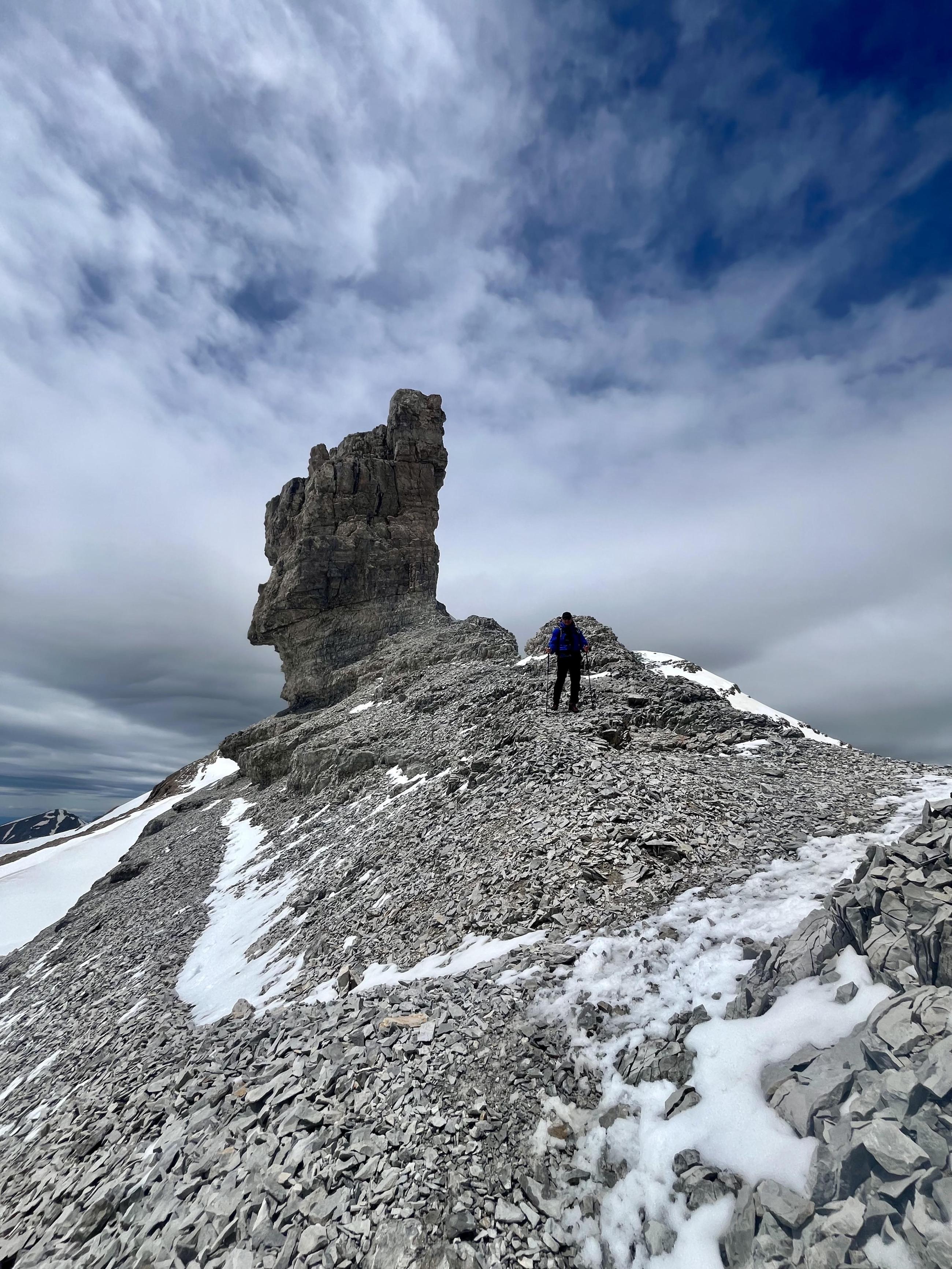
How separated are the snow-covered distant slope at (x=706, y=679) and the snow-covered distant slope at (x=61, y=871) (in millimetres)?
43177

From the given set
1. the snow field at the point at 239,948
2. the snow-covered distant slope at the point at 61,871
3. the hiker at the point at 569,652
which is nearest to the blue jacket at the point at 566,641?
the hiker at the point at 569,652

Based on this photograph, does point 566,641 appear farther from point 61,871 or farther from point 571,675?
point 61,871

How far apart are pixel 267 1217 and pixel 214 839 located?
31176 mm

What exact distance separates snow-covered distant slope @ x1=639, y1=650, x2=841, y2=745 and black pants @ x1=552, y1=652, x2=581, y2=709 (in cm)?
722

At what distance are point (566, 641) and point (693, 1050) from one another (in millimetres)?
13003

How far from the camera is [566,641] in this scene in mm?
17984

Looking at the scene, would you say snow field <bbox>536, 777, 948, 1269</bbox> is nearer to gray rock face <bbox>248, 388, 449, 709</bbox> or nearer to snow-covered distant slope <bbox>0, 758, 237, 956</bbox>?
snow-covered distant slope <bbox>0, 758, 237, 956</bbox>

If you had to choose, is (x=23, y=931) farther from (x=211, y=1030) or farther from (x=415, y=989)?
(x=415, y=989)

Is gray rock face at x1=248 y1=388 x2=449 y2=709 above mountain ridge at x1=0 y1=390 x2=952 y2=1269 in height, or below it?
above

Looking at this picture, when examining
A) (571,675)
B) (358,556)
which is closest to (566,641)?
(571,675)

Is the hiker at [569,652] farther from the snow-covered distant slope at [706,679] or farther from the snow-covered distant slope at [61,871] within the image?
the snow-covered distant slope at [61,871]

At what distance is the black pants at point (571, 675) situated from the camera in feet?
59.7

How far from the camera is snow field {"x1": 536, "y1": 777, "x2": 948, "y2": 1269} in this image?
14.4 feet

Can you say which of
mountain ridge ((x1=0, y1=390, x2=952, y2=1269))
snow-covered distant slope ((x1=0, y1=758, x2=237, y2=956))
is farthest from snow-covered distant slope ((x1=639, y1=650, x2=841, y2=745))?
snow-covered distant slope ((x1=0, y1=758, x2=237, y2=956))
